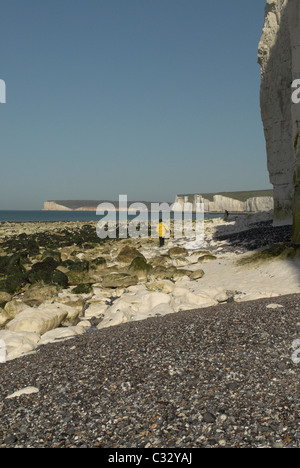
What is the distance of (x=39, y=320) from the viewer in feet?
30.5

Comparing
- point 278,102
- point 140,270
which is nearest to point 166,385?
point 140,270

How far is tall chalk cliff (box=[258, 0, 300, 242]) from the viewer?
24594mm

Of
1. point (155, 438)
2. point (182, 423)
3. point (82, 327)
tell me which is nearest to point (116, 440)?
point (155, 438)

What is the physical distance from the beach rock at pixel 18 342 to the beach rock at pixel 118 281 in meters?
5.87

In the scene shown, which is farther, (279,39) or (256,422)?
(279,39)

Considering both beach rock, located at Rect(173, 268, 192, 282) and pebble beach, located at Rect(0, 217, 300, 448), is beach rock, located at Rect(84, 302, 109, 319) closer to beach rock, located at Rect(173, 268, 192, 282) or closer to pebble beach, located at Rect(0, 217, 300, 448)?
pebble beach, located at Rect(0, 217, 300, 448)

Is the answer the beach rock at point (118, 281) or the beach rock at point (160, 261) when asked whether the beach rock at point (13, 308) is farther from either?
the beach rock at point (160, 261)

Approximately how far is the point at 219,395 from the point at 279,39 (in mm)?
27185

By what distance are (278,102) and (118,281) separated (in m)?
18.6

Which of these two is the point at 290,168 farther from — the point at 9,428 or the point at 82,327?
the point at 9,428

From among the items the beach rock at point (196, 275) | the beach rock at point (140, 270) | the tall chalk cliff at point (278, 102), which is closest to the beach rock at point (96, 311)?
the beach rock at point (140, 270)

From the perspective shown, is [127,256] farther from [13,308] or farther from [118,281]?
[13,308]

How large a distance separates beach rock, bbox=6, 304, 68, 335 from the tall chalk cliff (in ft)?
61.8
